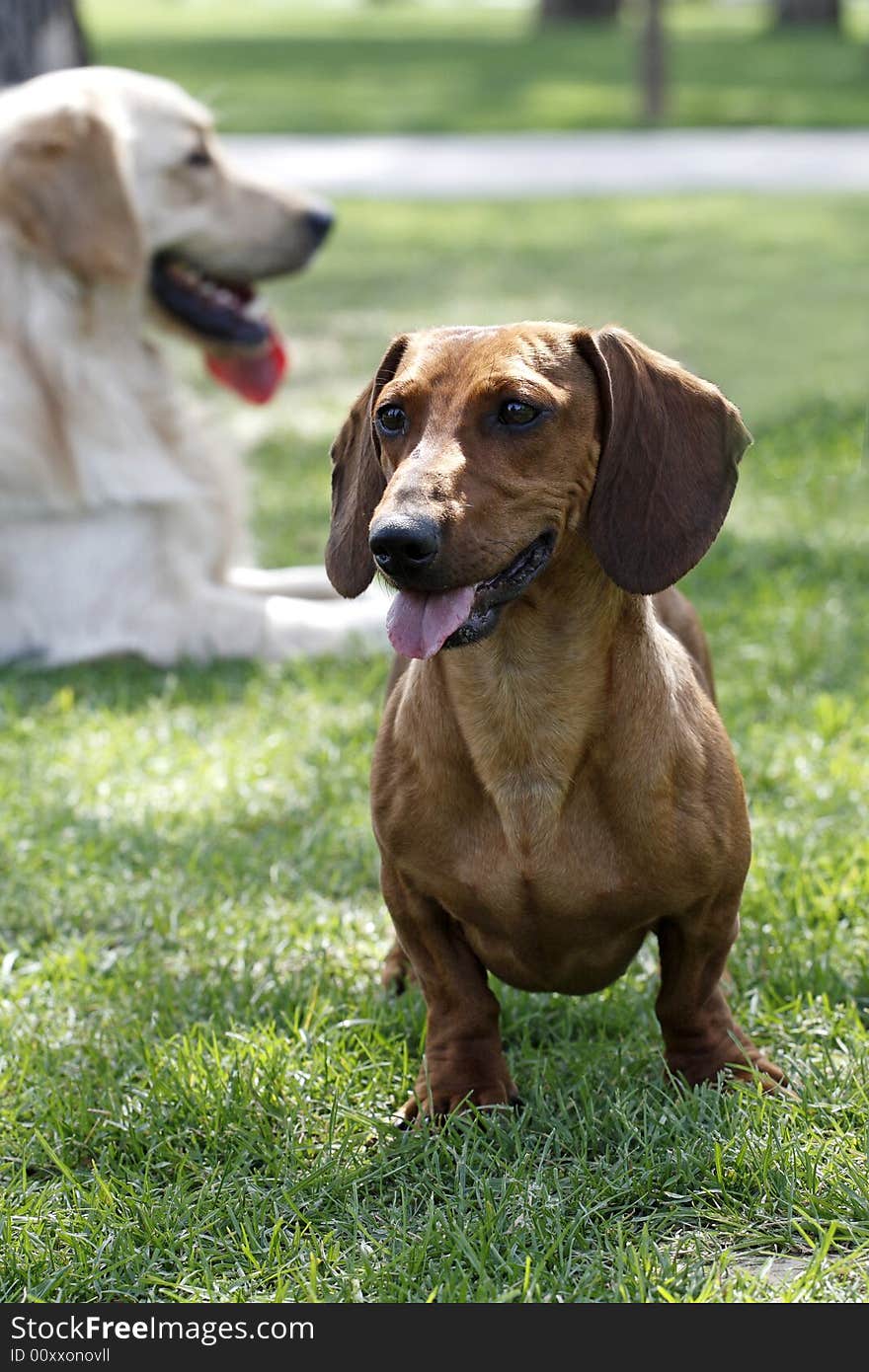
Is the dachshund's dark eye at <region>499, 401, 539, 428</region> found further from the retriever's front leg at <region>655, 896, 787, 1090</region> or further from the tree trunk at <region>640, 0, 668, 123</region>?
the tree trunk at <region>640, 0, 668, 123</region>

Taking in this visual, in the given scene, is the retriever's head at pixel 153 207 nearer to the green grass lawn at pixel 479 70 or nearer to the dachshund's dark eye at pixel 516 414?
the dachshund's dark eye at pixel 516 414

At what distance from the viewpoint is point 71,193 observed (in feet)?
17.6

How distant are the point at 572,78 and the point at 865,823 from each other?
23.2 metres

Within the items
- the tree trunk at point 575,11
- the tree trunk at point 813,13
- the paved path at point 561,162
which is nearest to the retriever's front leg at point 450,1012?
the paved path at point 561,162

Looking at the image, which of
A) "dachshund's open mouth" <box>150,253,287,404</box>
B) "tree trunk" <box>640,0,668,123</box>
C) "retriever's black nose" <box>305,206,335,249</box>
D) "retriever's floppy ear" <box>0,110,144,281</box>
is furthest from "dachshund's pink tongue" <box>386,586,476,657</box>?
"tree trunk" <box>640,0,668,123</box>

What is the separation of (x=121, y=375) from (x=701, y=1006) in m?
3.45

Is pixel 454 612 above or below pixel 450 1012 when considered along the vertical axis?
above

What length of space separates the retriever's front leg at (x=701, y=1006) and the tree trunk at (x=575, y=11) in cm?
3372

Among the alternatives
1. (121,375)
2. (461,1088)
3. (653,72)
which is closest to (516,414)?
(461,1088)

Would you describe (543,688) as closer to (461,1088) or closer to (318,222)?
(461,1088)
